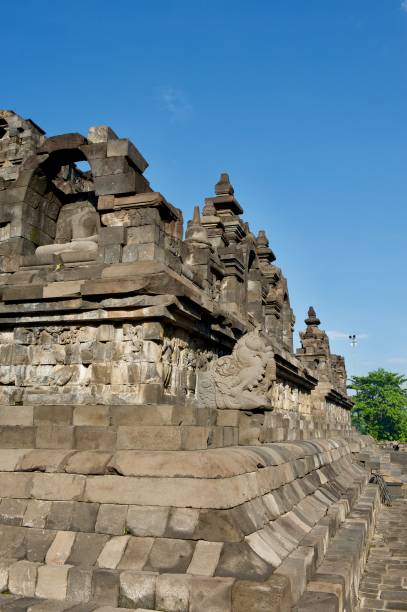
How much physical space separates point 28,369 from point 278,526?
3.62 metres

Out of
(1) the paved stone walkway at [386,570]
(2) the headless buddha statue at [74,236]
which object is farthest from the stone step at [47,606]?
(2) the headless buddha statue at [74,236]

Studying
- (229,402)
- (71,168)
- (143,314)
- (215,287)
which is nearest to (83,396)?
(143,314)

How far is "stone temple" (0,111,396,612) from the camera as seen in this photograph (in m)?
4.57

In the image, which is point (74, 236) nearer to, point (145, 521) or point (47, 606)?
point (145, 521)

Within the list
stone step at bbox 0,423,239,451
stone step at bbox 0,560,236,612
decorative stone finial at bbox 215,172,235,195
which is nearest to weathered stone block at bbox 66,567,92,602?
stone step at bbox 0,560,236,612

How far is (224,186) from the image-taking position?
1137cm

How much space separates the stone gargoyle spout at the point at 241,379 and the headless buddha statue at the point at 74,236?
2256 millimetres

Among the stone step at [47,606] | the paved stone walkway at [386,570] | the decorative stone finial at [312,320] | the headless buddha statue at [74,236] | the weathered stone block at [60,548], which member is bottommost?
the paved stone walkway at [386,570]

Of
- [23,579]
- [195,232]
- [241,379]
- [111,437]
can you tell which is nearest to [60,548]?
[23,579]

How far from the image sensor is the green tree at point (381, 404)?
6619 centimetres

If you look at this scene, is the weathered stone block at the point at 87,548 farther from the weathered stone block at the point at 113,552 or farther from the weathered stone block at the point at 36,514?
the weathered stone block at the point at 36,514

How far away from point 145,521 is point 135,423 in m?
1.37

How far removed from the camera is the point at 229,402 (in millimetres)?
7340

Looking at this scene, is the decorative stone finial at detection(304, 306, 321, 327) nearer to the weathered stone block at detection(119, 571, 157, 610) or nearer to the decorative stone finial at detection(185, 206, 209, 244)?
the decorative stone finial at detection(185, 206, 209, 244)
